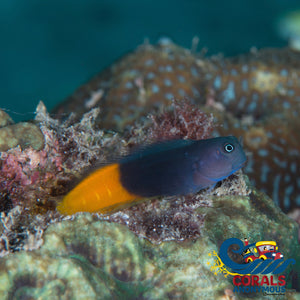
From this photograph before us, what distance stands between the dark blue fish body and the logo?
61 cm

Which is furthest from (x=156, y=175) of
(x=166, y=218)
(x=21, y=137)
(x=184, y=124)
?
(x=21, y=137)

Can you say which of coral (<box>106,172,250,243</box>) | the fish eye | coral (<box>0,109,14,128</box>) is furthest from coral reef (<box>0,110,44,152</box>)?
the fish eye

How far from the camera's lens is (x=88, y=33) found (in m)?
14.9

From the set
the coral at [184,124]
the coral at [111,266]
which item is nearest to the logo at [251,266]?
the coral at [111,266]

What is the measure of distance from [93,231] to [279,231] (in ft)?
6.34

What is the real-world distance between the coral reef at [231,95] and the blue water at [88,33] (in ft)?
27.8

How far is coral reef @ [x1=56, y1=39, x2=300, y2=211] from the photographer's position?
4688 mm

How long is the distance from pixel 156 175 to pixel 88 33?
569 inches

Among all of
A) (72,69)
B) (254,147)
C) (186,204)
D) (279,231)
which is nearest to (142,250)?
(186,204)

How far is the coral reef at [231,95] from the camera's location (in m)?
4.69

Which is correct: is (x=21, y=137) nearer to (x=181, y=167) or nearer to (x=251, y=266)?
(x=181, y=167)

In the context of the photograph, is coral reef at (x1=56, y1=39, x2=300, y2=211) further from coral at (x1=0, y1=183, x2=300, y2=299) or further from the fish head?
coral at (x1=0, y1=183, x2=300, y2=299)

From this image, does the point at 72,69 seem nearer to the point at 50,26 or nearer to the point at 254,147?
the point at 50,26

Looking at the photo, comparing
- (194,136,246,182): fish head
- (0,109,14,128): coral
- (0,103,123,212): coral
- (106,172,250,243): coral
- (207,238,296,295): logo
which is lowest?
(207,238,296,295): logo
